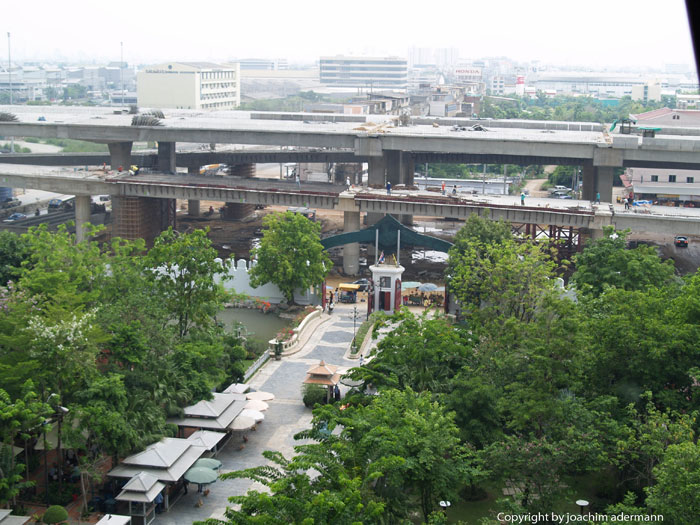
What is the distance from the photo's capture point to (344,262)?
240 ft

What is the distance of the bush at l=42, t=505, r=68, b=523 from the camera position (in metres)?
30.8

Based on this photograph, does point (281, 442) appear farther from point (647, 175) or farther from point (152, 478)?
point (647, 175)

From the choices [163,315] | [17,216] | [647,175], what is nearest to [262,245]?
[163,315]

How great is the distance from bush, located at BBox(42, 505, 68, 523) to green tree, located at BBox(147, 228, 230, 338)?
1510 cm

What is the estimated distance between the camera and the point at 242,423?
125 feet

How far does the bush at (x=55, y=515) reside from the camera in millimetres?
30797

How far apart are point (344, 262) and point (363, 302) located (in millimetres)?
10708

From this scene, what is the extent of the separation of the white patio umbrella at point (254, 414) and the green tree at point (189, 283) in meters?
7.38

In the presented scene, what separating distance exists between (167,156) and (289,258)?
35.2 meters

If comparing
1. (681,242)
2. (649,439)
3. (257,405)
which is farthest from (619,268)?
(681,242)

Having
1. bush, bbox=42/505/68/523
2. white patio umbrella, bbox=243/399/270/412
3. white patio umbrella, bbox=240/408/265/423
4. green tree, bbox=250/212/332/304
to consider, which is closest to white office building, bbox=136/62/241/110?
green tree, bbox=250/212/332/304

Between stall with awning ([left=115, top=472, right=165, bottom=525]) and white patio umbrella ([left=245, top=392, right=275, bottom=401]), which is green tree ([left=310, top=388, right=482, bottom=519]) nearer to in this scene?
stall with awning ([left=115, top=472, right=165, bottom=525])

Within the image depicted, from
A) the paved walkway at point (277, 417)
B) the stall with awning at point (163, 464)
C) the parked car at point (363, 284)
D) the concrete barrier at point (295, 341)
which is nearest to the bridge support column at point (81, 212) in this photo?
the parked car at point (363, 284)

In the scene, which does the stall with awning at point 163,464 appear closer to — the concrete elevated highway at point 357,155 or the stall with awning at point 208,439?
the stall with awning at point 208,439
